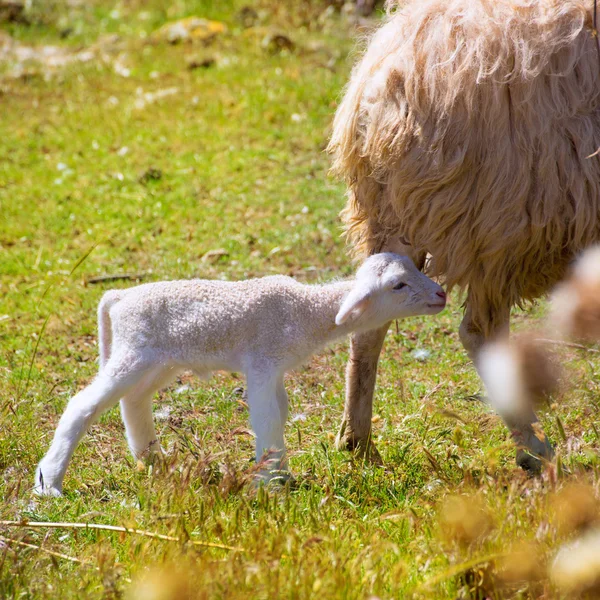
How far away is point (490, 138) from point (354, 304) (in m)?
0.79

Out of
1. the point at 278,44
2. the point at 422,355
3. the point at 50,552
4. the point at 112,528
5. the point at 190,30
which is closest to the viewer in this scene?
the point at 50,552

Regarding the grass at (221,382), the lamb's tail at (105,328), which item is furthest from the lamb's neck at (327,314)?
the lamb's tail at (105,328)

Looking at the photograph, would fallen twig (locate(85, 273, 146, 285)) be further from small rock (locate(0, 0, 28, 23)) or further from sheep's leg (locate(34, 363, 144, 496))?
small rock (locate(0, 0, 28, 23))

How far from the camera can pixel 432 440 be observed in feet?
13.1

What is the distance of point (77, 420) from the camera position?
3473mm

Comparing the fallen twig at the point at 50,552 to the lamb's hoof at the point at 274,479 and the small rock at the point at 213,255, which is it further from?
the small rock at the point at 213,255

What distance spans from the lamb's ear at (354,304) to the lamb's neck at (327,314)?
0.14 meters

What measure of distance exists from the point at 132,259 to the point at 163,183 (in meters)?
1.34

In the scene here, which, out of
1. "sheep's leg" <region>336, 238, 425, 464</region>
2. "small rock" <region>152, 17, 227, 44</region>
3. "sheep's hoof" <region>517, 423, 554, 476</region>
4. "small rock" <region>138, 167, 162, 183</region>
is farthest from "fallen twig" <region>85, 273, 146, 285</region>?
"small rock" <region>152, 17, 227, 44</region>

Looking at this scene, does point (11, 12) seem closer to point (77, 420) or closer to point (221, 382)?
point (221, 382)

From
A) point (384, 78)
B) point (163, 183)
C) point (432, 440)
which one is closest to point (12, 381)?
point (432, 440)

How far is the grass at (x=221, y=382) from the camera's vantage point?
106 inches

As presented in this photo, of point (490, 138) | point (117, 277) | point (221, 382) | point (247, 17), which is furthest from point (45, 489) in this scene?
point (247, 17)

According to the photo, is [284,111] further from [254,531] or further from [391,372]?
[254,531]
